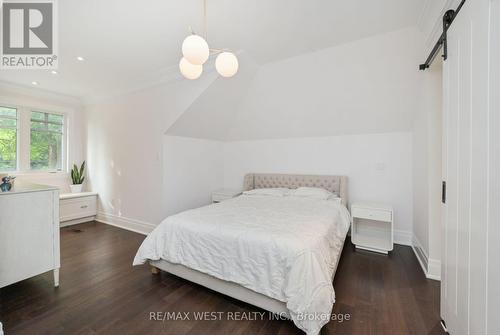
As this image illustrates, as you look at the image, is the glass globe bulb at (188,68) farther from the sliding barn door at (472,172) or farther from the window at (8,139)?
the window at (8,139)

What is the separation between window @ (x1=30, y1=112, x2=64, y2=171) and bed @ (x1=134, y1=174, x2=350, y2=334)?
4.02m

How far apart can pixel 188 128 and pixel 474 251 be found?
3.73m

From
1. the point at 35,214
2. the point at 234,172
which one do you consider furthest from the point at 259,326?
the point at 234,172

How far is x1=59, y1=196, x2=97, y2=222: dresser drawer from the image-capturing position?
161 inches

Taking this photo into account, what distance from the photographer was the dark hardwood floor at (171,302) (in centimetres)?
162

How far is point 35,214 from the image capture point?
78.4 inches

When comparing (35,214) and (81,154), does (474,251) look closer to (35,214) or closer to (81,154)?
(35,214)

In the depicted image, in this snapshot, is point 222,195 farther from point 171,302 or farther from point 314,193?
point 171,302

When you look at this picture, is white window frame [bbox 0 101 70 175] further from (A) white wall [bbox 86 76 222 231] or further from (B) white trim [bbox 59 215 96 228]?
(B) white trim [bbox 59 215 96 228]

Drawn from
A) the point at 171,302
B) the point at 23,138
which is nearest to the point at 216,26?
the point at 171,302

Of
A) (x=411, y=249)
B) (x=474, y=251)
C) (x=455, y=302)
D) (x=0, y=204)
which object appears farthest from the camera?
(x=411, y=249)

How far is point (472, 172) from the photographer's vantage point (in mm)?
1178

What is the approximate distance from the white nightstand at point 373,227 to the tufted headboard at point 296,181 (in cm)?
40

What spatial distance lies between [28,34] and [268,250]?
3.51 meters
